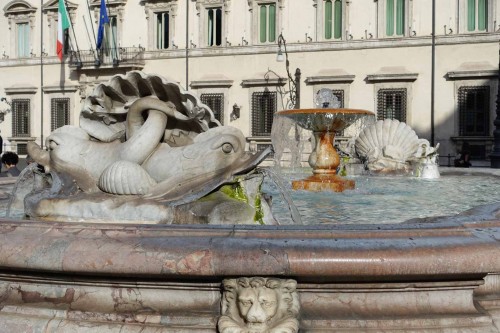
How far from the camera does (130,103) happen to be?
3.73m

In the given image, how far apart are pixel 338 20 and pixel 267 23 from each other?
8.30 ft

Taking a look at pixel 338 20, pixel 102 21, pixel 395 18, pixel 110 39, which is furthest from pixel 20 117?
pixel 395 18

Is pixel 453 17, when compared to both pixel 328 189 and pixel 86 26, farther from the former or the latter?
pixel 328 189

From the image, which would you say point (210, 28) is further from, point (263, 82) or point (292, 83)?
point (292, 83)

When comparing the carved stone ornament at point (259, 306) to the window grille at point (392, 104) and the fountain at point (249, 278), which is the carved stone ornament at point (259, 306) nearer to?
the fountain at point (249, 278)

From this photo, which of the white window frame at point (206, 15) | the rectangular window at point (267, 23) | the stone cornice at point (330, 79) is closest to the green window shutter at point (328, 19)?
the stone cornice at point (330, 79)

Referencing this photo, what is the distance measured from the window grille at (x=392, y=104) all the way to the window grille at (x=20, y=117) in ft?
46.3

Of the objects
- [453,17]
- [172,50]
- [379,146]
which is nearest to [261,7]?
[172,50]

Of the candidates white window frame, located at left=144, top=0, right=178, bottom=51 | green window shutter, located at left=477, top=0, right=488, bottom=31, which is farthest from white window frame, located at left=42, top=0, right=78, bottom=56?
green window shutter, located at left=477, top=0, right=488, bottom=31

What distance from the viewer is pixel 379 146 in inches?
426

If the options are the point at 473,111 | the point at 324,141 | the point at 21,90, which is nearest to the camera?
the point at 324,141

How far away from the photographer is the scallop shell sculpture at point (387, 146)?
34.4 feet

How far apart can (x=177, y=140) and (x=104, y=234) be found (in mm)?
1419

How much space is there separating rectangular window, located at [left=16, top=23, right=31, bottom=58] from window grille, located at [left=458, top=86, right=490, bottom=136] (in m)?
17.3
